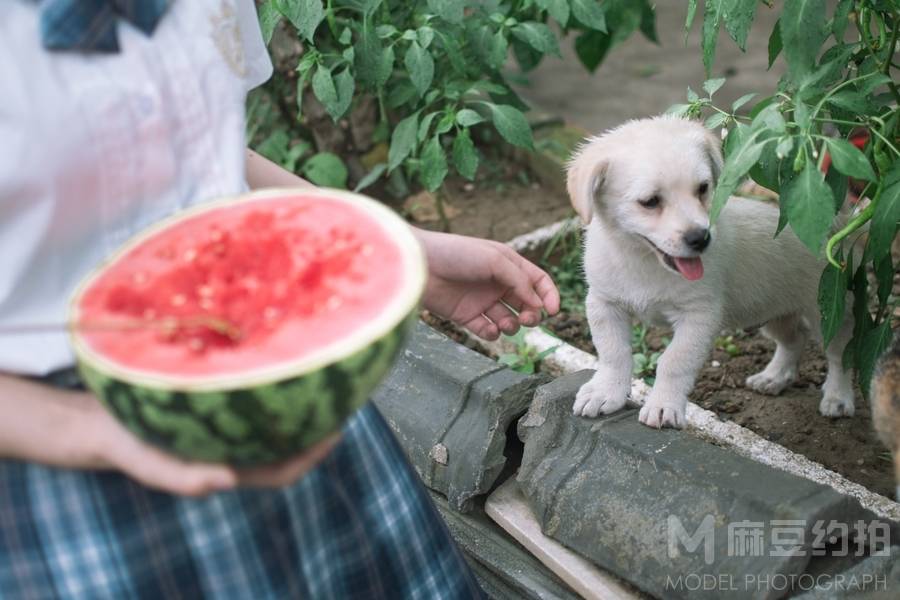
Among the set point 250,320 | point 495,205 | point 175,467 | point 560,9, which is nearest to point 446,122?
point 560,9

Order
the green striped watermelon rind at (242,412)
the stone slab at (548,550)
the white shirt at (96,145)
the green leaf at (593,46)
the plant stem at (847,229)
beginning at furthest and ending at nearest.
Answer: the green leaf at (593,46) < the stone slab at (548,550) < the plant stem at (847,229) < the white shirt at (96,145) < the green striped watermelon rind at (242,412)

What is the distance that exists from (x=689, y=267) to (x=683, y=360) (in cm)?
25

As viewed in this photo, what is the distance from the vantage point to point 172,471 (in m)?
1.11

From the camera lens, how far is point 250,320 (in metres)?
1.17

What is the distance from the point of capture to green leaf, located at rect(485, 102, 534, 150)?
322cm

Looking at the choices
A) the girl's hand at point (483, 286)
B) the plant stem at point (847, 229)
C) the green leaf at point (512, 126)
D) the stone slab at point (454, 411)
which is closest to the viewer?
the girl's hand at point (483, 286)

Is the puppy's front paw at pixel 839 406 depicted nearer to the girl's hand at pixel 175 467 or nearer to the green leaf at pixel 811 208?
the green leaf at pixel 811 208

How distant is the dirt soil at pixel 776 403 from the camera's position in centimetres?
279

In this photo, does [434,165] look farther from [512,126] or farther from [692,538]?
[692,538]

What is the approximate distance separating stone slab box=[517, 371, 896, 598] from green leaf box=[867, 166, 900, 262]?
50cm

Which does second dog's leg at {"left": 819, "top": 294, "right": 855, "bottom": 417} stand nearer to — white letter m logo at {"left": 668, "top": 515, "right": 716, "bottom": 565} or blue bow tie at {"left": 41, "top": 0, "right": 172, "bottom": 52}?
white letter m logo at {"left": 668, "top": 515, "right": 716, "bottom": 565}

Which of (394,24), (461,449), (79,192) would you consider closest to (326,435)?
(79,192)

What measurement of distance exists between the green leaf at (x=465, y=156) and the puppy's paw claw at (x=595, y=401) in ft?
3.17

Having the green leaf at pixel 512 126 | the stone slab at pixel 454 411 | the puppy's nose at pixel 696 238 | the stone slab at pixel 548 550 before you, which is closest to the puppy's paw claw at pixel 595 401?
the stone slab at pixel 454 411
